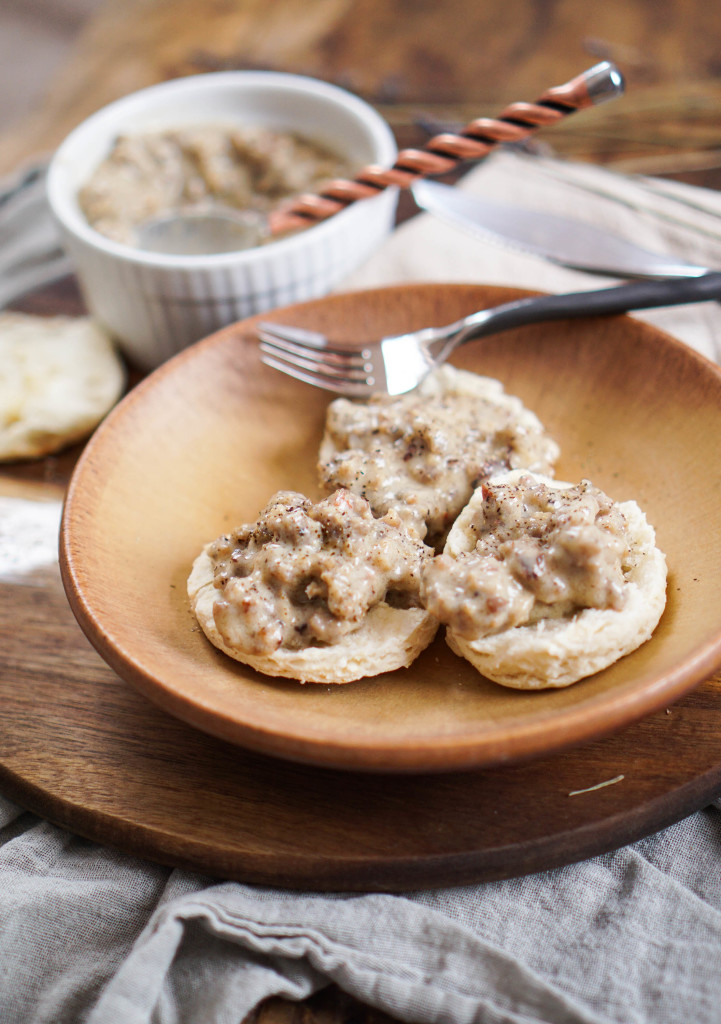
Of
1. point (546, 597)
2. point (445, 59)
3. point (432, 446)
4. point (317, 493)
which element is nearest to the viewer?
point (546, 597)

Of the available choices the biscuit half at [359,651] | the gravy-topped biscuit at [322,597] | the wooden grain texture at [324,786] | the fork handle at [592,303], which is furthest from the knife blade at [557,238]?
the biscuit half at [359,651]

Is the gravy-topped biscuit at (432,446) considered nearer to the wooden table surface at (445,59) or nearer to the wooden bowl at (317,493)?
the wooden bowl at (317,493)

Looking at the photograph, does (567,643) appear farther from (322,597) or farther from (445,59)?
(445,59)

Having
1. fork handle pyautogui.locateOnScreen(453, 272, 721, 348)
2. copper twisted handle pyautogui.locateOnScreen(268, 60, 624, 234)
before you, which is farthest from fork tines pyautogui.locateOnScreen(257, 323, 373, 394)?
copper twisted handle pyautogui.locateOnScreen(268, 60, 624, 234)

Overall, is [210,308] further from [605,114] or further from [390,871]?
[605,114]

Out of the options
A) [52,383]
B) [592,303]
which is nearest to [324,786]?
[592,303]

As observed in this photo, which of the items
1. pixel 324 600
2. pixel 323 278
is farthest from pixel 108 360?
pixel 324 600
